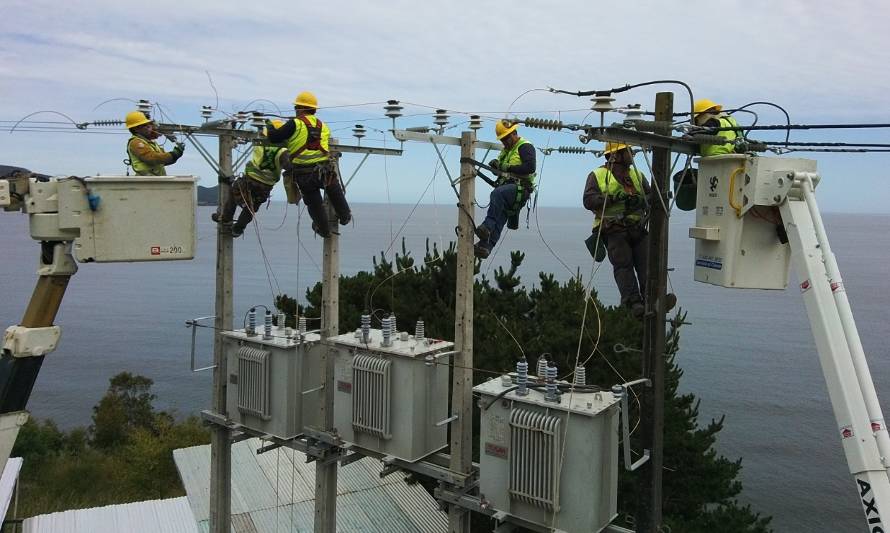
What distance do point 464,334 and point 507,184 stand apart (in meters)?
1.78

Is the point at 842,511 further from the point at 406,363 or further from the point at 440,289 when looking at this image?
the point at 406,363

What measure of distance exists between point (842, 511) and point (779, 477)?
2.71 meters

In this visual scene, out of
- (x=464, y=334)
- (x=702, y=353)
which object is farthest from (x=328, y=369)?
(x=702, y=353)

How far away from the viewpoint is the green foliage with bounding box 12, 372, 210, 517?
3133 cm

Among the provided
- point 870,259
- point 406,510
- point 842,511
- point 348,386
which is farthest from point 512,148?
point 870,259

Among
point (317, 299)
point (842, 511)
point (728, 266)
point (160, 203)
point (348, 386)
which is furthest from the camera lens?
point (842, 511)

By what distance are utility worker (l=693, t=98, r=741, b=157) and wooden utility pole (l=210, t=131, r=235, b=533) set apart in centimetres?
599

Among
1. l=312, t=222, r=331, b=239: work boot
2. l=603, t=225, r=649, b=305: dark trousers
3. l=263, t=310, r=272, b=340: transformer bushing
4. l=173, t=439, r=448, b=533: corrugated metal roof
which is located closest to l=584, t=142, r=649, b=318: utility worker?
l=603, t=225, r=649, b=305: dark trousers

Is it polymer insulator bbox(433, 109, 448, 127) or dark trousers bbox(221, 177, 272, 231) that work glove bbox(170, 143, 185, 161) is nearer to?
dark trousers bbox(221, 177, 272, 231)

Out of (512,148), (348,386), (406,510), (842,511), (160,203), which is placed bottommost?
(842,511)

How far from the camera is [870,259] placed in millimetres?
107562

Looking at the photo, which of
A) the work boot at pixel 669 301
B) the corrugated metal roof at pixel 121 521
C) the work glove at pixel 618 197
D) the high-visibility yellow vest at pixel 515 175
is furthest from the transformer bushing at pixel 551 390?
the corrugated metal roof at pixel 121 521

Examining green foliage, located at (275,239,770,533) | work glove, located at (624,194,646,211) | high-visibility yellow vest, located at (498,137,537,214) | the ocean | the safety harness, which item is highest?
the safety harness

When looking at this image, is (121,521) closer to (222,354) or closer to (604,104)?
(222,354)
